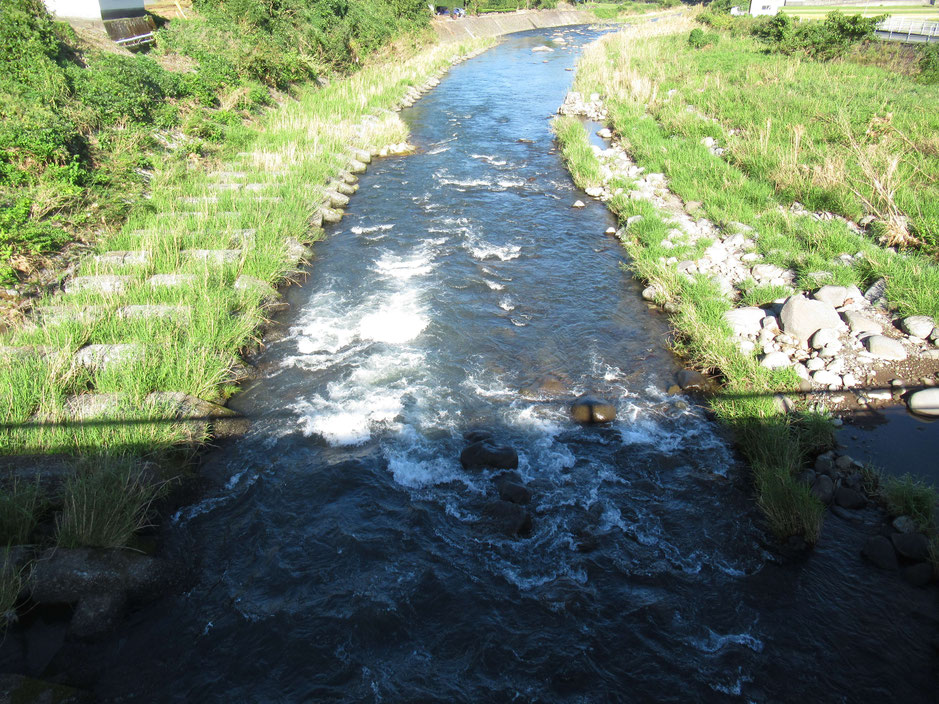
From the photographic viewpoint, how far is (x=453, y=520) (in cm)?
662

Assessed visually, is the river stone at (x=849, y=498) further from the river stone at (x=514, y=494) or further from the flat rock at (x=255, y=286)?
the flat rock at (x=255, y=286)

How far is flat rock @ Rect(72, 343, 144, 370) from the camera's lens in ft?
25.2

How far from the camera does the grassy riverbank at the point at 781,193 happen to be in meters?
7.74

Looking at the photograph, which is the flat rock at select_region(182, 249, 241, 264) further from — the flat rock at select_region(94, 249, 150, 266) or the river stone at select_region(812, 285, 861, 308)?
the river stone at select_region(812, 285, 861, 308)

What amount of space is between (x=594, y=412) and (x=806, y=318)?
12.4ft

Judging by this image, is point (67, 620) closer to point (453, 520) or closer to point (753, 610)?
point (453, 520)

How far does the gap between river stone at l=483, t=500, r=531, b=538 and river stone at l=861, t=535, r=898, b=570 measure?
350 cm

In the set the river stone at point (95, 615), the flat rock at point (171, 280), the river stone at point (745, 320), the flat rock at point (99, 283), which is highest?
the flat rock at point (99, 283)

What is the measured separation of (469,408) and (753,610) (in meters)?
4.15

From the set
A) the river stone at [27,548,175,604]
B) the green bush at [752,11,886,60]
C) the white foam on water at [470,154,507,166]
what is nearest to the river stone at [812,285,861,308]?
the river stone at [27,548,175,604]

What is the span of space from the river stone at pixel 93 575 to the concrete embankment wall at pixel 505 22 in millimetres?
49032

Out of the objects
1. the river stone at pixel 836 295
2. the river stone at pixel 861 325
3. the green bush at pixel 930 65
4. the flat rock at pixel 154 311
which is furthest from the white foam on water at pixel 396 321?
the green bush at pixel 930 65

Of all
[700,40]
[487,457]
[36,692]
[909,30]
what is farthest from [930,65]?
[36,692]

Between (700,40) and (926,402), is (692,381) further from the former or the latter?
(700,40)
